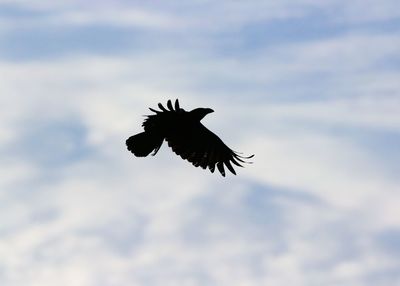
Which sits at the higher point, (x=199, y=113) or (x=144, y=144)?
(x=199, y=113)

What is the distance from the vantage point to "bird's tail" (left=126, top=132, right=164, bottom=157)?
111 ft

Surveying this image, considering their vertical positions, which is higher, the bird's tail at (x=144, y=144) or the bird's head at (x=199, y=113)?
the bird's head at (x=199, y=113)

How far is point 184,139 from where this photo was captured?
34.2 m

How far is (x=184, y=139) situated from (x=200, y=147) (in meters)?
0.44

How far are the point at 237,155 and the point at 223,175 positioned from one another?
70cm

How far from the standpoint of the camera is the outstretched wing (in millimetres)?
34188

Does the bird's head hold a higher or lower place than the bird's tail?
higher

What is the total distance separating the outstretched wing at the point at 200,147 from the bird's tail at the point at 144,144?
370 mm

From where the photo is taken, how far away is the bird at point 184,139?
111 feet

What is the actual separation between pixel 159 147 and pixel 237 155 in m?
2.00

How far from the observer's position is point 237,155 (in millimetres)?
34562

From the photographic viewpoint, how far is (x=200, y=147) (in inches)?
1350

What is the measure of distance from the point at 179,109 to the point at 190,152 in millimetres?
1180

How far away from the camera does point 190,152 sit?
112 feet
